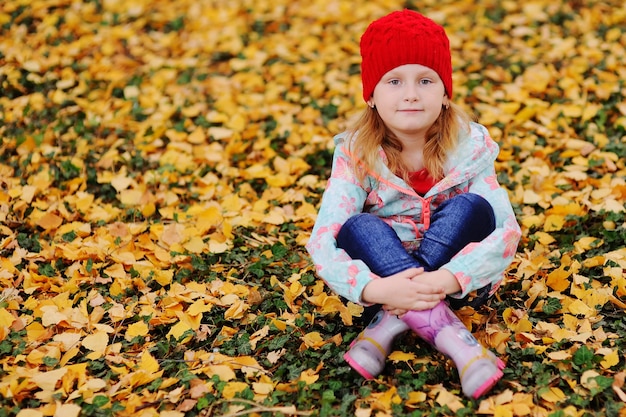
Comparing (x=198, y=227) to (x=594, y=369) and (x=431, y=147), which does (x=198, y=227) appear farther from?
(x=594, y=369)

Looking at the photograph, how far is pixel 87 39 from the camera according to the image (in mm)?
5152

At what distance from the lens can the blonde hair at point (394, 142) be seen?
264 centimetres

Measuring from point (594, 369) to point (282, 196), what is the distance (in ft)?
5.75

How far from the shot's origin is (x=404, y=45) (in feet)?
8.16

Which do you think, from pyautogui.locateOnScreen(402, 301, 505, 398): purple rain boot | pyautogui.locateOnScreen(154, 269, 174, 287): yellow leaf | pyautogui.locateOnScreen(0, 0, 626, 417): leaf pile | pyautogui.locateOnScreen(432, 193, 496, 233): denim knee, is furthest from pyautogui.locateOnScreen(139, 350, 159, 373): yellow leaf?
pyautogui.locateOnScreen(432, 193, 496, 233): denim knee

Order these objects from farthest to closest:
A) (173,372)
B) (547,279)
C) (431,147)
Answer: (547,279) → (431,147) → (173,372)

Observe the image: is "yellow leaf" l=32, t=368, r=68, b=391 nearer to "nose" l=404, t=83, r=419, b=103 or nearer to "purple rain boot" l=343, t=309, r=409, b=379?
"purple rain boot" l=343, t=309, r=409, b=379

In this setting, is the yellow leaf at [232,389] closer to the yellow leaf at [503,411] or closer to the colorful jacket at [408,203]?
the colorful jacket at [408,203]

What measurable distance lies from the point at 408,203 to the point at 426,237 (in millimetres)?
232

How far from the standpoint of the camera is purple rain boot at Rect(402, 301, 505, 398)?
2.23 metres

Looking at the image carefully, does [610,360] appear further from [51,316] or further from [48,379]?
[51,316]

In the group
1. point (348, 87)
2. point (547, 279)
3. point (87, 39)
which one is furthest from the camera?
point (87, 39)

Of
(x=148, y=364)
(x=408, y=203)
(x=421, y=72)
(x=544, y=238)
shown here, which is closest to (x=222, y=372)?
(x=148, y=364)

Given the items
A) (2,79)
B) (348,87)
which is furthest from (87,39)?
(348,87)
